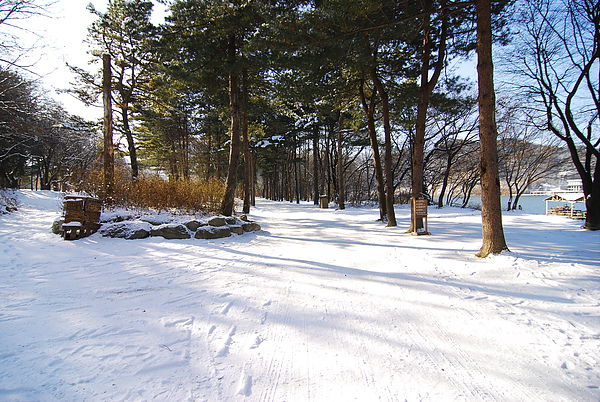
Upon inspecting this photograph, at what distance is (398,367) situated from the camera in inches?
80.3

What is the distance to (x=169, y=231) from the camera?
674cm

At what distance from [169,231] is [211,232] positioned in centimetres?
106

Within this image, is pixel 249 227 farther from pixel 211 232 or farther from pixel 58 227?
pixel 58 227

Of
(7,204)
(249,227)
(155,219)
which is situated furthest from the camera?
(7,204)

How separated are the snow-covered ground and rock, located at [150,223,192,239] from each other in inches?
64.3

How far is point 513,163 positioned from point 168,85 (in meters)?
29.8

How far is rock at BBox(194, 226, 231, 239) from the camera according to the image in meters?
6.99

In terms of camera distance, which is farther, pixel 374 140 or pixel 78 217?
pixel 374 140

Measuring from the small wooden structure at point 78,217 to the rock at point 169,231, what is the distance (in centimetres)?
148

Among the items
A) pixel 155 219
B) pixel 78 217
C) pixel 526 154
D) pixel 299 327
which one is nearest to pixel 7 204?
pixel 78 217

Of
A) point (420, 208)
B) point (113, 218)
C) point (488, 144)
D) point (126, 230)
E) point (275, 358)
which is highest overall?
point (488, 144)

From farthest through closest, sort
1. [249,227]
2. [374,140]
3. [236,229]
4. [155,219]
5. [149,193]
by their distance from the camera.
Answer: [374,140] < [149,193] < [249,227] < [236,229] < [155,219]

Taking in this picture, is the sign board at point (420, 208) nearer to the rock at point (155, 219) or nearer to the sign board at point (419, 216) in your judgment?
the sign board at point (419, 216)

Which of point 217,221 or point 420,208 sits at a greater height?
point 420,208
